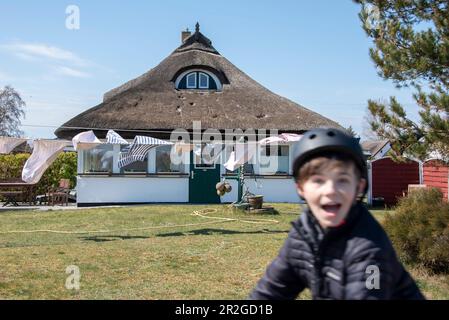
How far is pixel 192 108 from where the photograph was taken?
2333 cm

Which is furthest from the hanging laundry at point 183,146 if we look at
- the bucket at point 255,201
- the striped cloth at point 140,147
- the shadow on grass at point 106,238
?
the shadow on grass at point 106,238

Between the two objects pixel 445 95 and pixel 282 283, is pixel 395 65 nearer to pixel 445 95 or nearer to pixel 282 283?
pixel 445 95

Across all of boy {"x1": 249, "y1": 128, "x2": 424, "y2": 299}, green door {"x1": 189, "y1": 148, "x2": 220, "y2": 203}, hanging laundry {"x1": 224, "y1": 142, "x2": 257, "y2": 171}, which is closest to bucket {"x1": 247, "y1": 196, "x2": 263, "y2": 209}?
hanging laundry {"x1": 224, "y1": 142, "x2": 257, "y2": 171}

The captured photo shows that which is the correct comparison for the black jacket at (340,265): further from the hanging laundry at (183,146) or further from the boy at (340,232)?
the hanging laundry at (183,146)

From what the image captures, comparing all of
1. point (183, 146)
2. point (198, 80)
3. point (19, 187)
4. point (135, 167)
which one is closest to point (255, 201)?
point (183, 146)

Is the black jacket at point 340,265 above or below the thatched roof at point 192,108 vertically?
below

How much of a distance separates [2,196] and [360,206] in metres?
22.4

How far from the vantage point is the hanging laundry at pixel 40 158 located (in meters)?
12.2

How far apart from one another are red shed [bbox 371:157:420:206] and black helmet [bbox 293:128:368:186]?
2155cm

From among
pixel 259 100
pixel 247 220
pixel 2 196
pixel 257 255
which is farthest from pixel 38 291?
pixel 259 100

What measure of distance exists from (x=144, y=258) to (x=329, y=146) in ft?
22.0

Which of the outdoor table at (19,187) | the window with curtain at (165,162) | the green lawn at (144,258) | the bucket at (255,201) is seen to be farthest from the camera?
the window with curtain at (165,162)

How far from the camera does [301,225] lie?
2.47 m
